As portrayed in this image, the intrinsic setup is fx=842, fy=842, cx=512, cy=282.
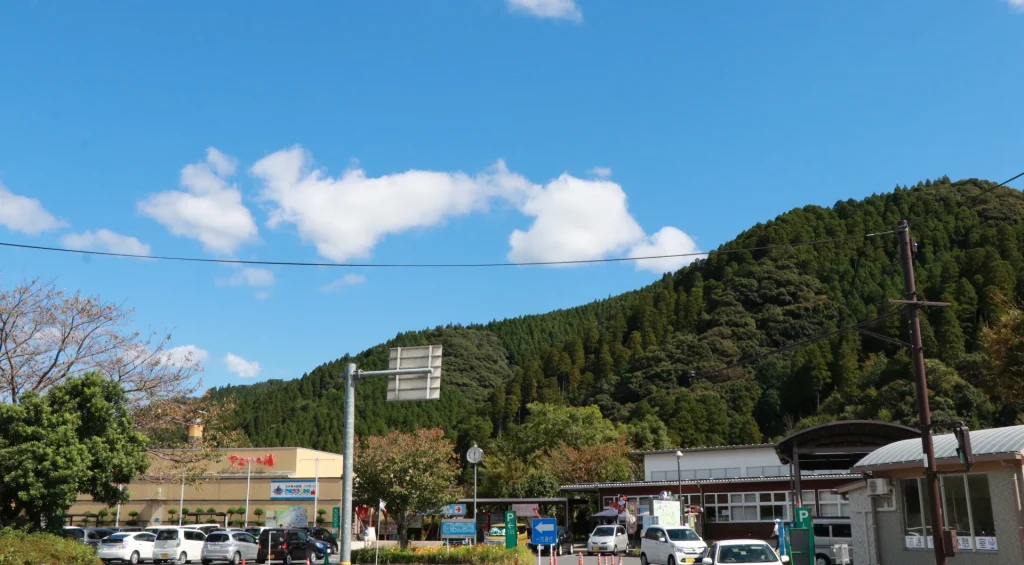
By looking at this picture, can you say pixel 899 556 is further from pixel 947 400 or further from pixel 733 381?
pixel 733 381

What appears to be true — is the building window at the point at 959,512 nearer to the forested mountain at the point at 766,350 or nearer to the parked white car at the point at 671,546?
the parked white car at the point at 671,546

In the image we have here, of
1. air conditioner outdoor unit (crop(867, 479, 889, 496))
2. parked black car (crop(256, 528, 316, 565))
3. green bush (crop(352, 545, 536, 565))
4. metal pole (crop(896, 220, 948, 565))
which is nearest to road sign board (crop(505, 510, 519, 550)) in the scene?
green bush (crop(352, 545, 536, 565))

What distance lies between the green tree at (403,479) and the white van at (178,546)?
764cm

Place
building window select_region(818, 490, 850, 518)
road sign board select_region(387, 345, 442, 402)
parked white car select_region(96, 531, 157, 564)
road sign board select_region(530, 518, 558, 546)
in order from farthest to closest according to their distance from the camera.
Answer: building window select_region(818, 490, 850, 518)
parked white car select_region(96, 531, 157, 564)
road sign board select_region(530, 518, 558, 546)
road sign board select_region(387, 345, 442, 402)

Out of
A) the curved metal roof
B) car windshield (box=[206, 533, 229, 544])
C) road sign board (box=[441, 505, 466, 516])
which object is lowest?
car windshield (box=[206, 533, 229, 544])

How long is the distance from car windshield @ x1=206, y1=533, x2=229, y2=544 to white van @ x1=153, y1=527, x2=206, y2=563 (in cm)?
110

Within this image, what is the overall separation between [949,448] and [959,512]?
4.72 feet

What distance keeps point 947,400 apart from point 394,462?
4860 cm

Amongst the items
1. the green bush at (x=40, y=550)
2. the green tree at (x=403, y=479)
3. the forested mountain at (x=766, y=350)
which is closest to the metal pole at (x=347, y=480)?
the green bush at (x=40, y=550)

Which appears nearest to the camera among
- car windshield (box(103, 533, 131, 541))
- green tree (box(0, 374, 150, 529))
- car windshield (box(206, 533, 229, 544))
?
green tree (box(0, 374, 150, 529))

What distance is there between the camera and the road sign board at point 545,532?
2305 centimetres

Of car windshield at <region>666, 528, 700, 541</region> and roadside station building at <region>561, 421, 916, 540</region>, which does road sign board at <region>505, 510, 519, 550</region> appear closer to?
car windshield at <region>666, 528, 700, 541</region>

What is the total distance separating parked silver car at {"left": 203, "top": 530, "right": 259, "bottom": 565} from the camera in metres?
34.2

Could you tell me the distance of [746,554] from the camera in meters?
19.2
